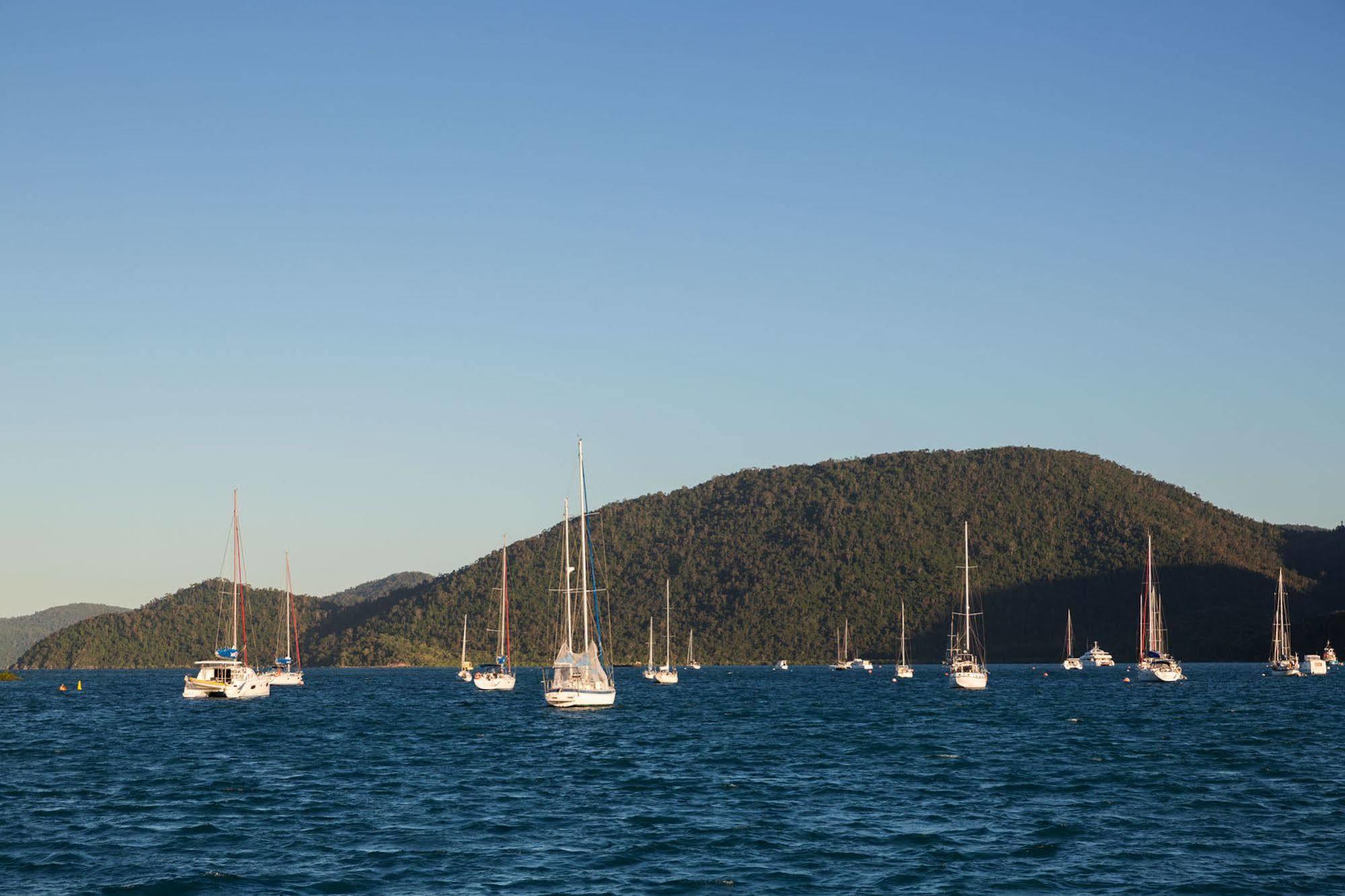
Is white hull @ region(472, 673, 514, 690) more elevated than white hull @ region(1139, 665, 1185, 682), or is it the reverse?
white hull @ region(472, 673, 514, 690)

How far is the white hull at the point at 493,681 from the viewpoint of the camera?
145750 millimetres

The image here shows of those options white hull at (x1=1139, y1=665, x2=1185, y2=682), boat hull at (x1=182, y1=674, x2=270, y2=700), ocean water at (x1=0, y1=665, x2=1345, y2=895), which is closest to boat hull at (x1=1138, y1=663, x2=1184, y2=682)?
white hull at (x1=1139, y1=665, x2=1185, y2=682)

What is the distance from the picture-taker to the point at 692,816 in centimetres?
4400

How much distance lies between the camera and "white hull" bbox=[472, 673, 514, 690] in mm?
145750

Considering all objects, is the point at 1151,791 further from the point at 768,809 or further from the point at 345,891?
the point at 345,891

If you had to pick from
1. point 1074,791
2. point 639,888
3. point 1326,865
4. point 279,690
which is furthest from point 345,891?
point 279,690

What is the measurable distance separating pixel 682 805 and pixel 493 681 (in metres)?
103

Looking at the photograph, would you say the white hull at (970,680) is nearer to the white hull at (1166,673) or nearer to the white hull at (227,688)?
the white hull at (1166,673)

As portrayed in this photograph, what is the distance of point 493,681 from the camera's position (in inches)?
5792

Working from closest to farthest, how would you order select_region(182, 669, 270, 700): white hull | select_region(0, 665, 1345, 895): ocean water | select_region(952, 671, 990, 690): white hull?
select_region(0, 665, 1345, 895): ocean water
select_region(182, 669, 270, 700): white hull
select_region(952, 671, 990, 690): white hull

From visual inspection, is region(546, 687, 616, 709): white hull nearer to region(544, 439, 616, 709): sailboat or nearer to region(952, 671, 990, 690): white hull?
region(544, 439, 616, 709): sailboat

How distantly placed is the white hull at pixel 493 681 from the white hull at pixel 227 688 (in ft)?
92.4

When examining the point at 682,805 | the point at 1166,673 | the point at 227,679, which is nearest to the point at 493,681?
the point at 227,679

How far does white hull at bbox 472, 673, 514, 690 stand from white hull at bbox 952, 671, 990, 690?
48.6 meters
